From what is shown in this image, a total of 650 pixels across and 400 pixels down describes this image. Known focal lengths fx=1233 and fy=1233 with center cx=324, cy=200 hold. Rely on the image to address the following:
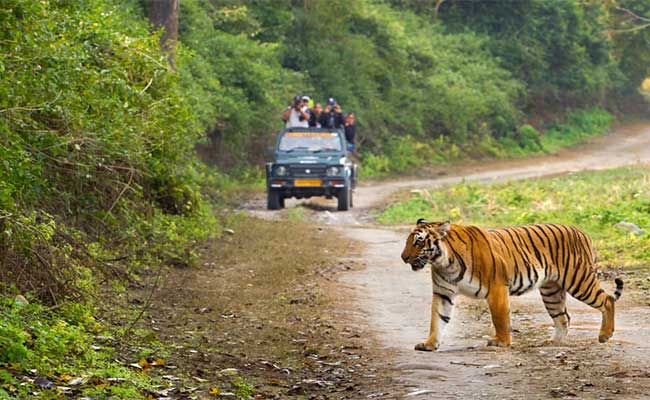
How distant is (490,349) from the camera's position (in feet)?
33.0

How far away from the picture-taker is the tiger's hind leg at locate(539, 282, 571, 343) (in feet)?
35.9

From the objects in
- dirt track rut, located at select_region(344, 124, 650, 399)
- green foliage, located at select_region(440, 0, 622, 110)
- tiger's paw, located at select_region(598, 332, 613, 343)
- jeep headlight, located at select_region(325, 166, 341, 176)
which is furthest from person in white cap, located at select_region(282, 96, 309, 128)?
green foliage, located at select_region(440, 0, 622, 110)

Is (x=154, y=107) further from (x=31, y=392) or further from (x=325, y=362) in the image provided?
(x=31, y=392)

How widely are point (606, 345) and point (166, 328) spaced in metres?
3.97

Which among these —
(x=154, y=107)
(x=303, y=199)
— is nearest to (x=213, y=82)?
(x=303, y=199)

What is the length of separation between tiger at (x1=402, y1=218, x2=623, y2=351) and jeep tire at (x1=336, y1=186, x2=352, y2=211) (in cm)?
Answer: 1742

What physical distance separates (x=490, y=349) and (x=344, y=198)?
18766mm

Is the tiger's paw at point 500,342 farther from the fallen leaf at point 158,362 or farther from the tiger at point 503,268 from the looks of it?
the fallen leaf at point 158,362

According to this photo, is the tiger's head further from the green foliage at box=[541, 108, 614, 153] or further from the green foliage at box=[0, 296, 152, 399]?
the green foliage at box=[541, 108, 614, 153]

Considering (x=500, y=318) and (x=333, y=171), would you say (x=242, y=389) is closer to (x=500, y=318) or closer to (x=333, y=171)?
(x=500, y=318)

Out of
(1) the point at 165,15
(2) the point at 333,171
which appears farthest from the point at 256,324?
(2) the point at 333,171

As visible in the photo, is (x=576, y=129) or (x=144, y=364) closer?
(x=144, y=364)

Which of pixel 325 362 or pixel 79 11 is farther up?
pixel 79 11

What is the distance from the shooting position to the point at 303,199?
105ft
